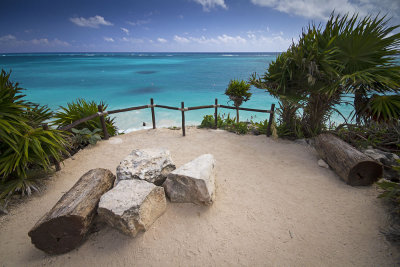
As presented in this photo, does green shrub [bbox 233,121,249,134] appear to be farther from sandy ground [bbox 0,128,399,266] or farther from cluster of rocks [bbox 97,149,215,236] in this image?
cluster of rocks [bbox 97,149,215,236]

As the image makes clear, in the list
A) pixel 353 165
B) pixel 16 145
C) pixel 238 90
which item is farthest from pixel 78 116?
pixel 353 165

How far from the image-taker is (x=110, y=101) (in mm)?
15320

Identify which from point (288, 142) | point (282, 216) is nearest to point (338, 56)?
point (288, 142)

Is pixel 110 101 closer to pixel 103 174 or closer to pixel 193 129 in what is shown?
pixel 193 129

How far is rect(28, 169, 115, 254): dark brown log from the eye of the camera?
191 centimetres

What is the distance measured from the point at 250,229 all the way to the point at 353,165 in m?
2.07

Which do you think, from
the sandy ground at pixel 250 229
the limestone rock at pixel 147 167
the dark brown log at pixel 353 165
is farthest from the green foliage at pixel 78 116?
the dark brown log at pixel 353 165

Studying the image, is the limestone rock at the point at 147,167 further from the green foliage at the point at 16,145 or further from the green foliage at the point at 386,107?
the green foliage at the point at 386,107

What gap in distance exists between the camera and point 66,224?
6.40ft

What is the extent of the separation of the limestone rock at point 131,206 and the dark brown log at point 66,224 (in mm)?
160

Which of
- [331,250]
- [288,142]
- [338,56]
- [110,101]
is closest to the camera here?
[331,250]

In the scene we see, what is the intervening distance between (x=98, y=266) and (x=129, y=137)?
3.89m

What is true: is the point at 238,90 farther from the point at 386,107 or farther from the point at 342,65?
the point at 386,107

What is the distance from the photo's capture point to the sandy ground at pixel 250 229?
207 cm
